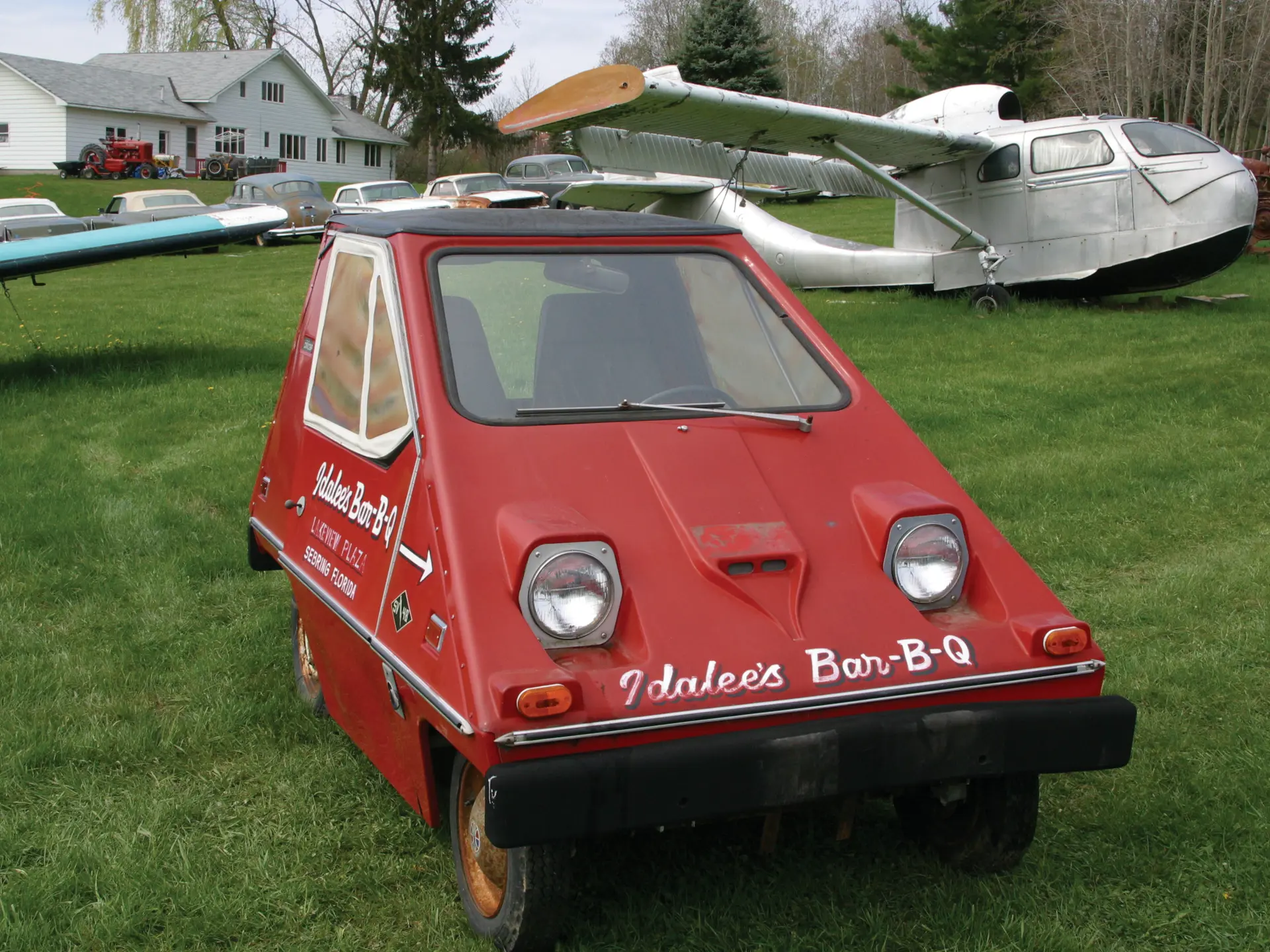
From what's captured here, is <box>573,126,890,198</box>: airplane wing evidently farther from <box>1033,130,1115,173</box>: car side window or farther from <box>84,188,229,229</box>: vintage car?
<box>84,188,229,229</box>: vintage car

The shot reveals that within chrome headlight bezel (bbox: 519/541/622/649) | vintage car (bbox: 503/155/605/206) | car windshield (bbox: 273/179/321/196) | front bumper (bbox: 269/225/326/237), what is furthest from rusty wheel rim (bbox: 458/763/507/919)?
vintage car (bbox: 503/155/605/206)

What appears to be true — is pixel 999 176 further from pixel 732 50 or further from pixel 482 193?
pixel 732 50

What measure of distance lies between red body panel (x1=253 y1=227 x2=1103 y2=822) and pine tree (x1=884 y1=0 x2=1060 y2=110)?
1461 inches

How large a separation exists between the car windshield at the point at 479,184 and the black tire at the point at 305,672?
94.3 feet

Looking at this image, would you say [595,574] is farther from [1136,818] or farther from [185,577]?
[185,577]

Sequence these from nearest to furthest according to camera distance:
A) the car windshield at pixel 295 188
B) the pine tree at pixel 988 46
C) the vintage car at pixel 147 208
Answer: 1. the vintage car at pixel 147 208
2. the car windshield at pixel 295 188
3. the pine tree at pixel 988 46

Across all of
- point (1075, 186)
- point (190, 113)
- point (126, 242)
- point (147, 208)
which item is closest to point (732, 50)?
point (147, 208)

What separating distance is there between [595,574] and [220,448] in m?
6.75

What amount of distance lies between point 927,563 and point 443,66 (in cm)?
5725

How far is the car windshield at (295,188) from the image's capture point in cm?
3297

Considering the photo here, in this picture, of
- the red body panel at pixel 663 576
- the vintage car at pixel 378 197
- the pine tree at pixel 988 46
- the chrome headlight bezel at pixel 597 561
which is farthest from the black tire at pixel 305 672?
the pine tree at pixel 988 46

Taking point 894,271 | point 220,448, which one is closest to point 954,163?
point 894,271

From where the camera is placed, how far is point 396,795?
407cm

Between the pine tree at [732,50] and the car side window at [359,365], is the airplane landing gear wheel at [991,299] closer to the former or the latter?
the car side window at [359,365]
